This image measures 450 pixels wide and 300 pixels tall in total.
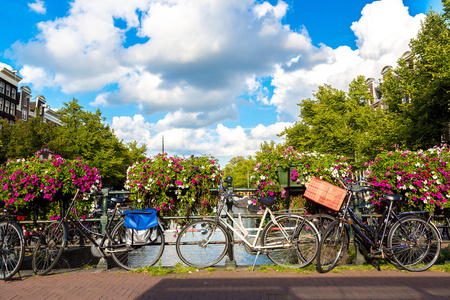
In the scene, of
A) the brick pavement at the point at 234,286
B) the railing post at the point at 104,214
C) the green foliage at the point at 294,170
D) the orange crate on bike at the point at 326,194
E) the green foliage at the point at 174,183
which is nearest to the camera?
the brick pavement at the point at 234,286

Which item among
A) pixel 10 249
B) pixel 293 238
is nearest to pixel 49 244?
pixel 10 249

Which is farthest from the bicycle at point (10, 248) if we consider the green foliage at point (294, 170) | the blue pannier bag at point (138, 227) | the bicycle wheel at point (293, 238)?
the green foliage at point (294, 170)

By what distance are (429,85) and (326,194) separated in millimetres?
15116

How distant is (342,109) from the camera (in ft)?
88.3

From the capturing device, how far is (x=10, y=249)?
194 inches

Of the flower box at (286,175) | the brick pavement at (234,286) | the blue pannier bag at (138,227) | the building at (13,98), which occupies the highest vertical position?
the building at (13,98)

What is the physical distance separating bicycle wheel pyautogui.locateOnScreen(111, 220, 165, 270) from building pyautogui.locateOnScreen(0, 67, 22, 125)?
39.2 meters

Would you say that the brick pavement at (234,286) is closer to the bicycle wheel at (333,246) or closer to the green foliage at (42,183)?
the bicycle wheel at (333,246)

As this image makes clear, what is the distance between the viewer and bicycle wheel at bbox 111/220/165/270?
511cm

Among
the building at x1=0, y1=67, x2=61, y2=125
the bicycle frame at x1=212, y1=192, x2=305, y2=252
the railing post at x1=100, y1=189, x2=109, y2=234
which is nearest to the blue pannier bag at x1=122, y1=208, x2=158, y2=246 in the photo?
the railing post at x1=100, y1=189, x2=109, y2=234

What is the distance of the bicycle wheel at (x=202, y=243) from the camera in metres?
5.04

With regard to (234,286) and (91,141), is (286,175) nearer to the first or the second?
(234,286)

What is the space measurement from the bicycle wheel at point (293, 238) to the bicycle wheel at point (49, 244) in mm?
2980

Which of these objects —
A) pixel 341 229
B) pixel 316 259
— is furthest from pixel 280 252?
pixel 341 229
